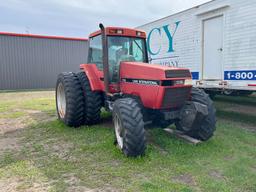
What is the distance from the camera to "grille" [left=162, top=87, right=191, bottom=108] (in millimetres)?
4543

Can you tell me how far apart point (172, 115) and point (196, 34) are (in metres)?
4.11

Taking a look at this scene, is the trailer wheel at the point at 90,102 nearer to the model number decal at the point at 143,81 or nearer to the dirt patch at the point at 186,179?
the model number decal at the point at 143,81

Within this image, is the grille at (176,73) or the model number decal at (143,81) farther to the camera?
the model number decal at (143,81)

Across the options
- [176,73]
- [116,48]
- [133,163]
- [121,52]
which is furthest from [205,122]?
[116,48]

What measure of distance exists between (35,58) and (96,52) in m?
14.2

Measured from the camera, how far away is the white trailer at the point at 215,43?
6.36m

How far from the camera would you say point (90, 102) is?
19.1ft

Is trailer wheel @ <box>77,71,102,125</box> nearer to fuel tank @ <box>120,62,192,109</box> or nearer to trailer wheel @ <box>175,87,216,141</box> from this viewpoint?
fuel tank @ <box>120,62,192,109</box>

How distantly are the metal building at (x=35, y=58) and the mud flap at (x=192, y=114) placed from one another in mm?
16074

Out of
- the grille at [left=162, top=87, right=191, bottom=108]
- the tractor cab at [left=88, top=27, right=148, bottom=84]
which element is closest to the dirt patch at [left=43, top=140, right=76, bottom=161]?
the tractor cab at [left=88, top=27, right=148, bottom=84]

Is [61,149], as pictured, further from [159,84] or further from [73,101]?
[159,84]

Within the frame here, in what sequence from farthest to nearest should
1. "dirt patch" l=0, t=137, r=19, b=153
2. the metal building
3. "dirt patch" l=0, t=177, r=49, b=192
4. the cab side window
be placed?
1. the metal building
2. the cab side window
3. "dirt patch" l=0, t=137, r=19, b=153
4. "dirt patch" l=0, t=177, r=49, b=192

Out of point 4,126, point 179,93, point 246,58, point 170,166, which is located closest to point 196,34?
point 246,58

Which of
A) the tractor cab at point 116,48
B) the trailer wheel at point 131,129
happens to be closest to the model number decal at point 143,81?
the tractor cab at point 116,48
